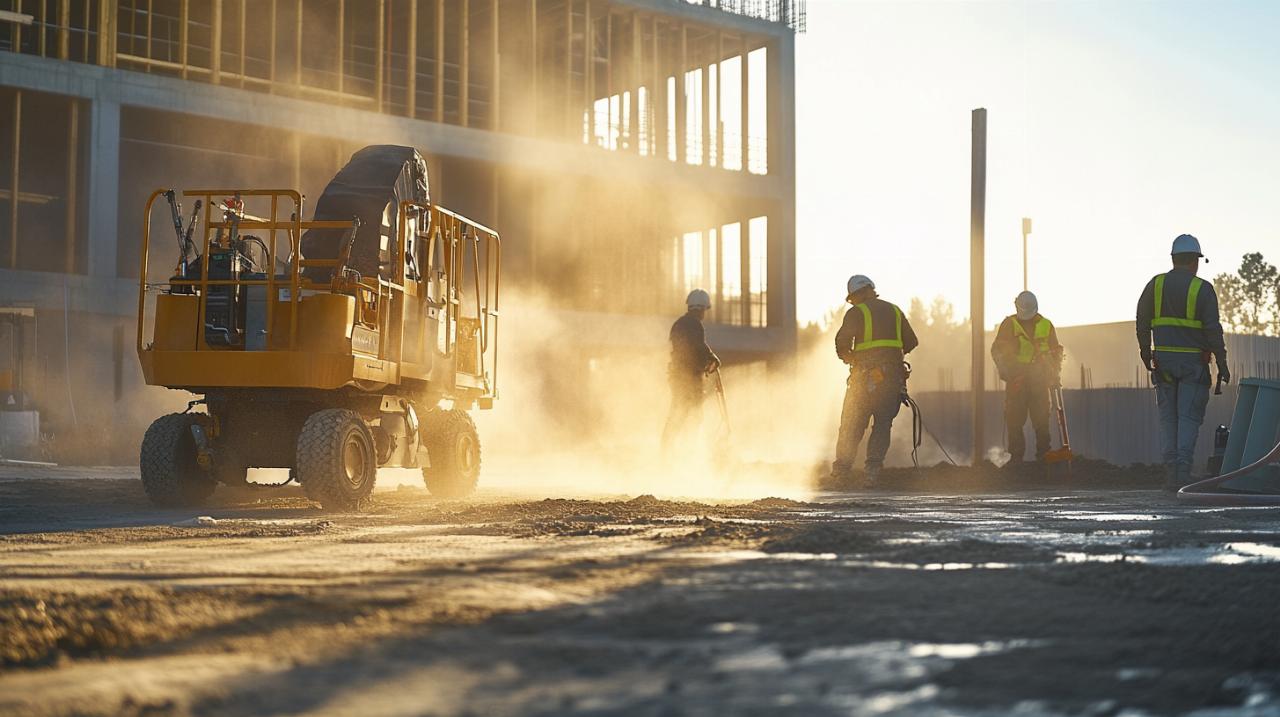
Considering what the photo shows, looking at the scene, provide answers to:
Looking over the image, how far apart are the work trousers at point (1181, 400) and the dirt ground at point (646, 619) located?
4.56m

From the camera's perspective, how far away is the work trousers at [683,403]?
15.1 metres

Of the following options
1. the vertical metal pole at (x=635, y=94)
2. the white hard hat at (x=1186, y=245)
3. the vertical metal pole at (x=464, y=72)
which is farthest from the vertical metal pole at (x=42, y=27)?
the white hard hat at (x=1186, y=245)

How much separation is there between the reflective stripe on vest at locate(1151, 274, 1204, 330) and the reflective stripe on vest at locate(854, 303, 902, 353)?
2.36 metres

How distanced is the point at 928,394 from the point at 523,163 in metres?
12.0

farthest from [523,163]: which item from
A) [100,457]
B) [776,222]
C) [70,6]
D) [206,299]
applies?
[206,299]

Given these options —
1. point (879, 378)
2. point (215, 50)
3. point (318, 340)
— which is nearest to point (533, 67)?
point (215, 50)

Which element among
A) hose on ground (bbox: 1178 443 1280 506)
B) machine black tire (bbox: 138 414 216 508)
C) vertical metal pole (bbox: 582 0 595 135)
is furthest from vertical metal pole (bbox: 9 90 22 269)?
hose on ground (bbox: 1178 443 1280 506)

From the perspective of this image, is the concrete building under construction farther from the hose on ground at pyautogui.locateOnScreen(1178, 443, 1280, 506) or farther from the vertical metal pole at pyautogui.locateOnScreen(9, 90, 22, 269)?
the hose on ground at pyautogui.locateOnScreen(1178, 443, 1280, 506)

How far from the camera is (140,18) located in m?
33.8

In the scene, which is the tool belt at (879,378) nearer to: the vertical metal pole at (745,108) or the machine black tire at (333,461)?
the machine black tire at (333,461)

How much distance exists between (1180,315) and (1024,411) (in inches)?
165

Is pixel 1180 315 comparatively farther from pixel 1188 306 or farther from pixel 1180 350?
pixel 1180 350

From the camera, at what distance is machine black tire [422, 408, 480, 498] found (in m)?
12.8

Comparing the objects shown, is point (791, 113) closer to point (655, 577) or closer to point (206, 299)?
point (206, 299)
